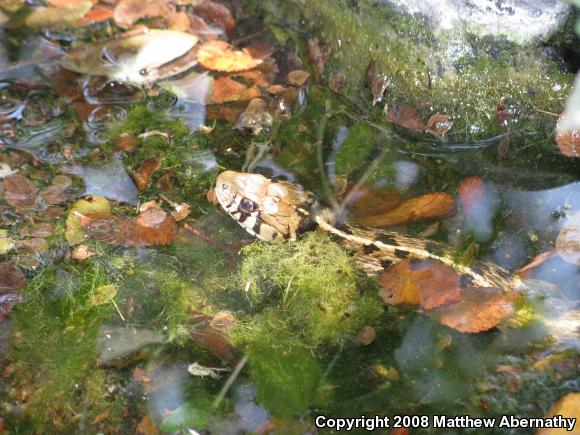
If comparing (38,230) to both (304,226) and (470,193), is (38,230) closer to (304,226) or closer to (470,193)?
(304,226)

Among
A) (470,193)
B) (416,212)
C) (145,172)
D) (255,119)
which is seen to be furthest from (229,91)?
(470,193)

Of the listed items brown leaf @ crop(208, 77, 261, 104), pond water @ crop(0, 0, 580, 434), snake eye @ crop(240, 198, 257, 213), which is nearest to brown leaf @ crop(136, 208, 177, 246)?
pond water @ crop(0, 0, 580, 434)

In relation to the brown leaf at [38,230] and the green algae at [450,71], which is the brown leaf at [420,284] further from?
the brown leaf at [38,230]

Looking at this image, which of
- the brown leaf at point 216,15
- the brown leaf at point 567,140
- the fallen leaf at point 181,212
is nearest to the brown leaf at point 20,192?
the fallen leaf at point 181,212

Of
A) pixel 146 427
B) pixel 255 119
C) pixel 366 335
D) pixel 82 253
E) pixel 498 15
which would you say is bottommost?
pixel 146 427

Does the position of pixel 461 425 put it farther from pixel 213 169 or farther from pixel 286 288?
pixel 213 169
